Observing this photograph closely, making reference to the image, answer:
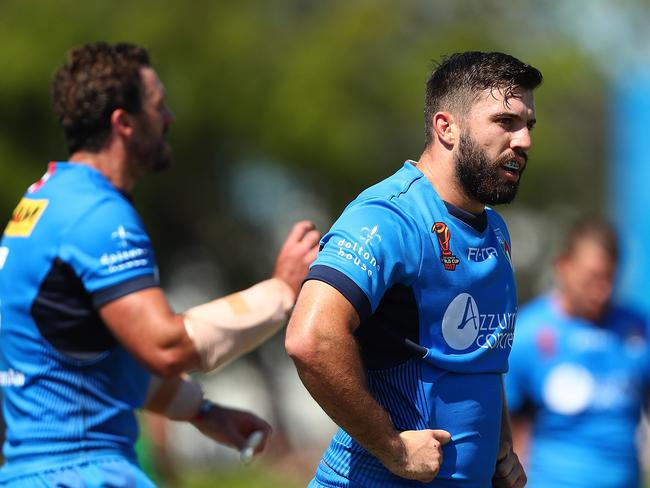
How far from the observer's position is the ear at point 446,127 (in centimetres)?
350

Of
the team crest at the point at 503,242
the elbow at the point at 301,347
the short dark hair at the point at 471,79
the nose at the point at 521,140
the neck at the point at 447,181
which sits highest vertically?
the short dark hair at the point at 471,79

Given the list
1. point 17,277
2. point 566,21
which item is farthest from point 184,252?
point 17,277

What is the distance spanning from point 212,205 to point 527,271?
6.87 meters

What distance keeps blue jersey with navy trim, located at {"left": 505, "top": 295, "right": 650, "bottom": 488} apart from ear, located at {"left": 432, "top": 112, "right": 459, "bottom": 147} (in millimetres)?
3235

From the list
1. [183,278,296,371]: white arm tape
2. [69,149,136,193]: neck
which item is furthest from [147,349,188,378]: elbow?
[69,149,136,193]: neck

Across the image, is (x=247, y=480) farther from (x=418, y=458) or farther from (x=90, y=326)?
(x=418, y=458)

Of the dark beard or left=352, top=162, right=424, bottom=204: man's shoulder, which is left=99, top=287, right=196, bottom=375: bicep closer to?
left=352, top=162, right=424, bottom=204: man's shoulder

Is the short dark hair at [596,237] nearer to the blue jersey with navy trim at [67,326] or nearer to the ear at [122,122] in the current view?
the ear at [122,122]

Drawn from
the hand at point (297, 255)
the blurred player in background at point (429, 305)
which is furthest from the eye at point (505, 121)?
the hand at point (297, 255)

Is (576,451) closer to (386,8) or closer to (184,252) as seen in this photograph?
(184,252)

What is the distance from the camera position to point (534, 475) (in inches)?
262

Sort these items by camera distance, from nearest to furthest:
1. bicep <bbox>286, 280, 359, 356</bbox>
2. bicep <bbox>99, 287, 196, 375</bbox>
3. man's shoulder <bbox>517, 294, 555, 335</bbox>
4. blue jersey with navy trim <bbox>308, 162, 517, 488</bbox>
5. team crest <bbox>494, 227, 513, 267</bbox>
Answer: bicep <bbox>286, 280, 359, 356</bbox>, blue jersey with navy trim <bbox>308, 162, 517, 488</bbox>, team crest <bbox>494, 227, 513, 267</bbox>, bicep <bbox>99, 287, 196, 375</bbox>, man's shoulder <bbox>517, 294, 555, 335</bbox>

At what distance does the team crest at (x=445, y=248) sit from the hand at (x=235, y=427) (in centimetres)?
142

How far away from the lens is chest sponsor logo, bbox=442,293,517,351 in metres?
3.38
